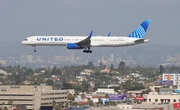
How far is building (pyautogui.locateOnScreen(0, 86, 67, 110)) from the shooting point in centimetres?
17312

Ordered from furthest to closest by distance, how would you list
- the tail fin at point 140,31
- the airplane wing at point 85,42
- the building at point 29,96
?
the building at point 29,96
the tail fin at point 140,31
the airplane wing at point 85,42

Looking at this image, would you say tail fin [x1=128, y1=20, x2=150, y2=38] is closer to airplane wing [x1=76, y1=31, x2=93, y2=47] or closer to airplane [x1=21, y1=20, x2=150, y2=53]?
airplane [x1=21, y1=20, x2=150, y2=53]

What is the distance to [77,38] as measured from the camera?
121 meters

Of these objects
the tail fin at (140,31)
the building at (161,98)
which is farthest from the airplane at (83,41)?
the building at (161,98)

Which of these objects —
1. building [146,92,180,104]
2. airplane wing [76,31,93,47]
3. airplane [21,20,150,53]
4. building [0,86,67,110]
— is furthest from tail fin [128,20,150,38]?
building [0,86,67,110]

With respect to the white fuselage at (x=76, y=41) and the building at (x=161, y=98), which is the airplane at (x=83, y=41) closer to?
the white fuselage at (x=76, y=41)

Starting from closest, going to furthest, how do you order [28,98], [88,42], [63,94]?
[88,42] → [28,98] → [63,94]

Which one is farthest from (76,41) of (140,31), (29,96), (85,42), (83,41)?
(29,96)

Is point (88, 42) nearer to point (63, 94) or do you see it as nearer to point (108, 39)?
point (108, 39)

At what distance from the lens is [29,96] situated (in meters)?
175

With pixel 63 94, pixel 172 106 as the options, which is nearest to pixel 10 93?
pixel 63 94

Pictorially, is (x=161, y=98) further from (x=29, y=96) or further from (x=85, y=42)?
(x=85, y=42)

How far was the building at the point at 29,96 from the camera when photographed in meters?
173

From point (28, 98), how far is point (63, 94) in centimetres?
1691
